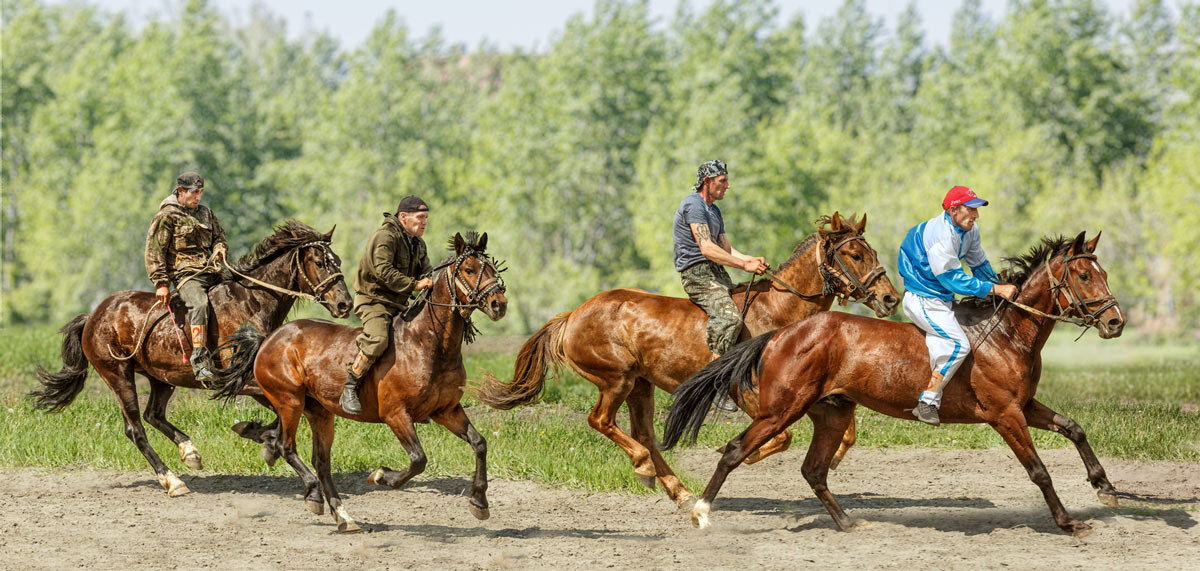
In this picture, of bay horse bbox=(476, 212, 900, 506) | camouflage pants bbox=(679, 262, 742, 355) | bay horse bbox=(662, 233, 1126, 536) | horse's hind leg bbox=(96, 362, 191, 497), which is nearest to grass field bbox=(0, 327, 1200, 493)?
horse's hind leg bbox=(96, 362, 191, 497)

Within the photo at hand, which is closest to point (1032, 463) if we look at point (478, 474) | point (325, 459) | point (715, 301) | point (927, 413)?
point (927, 413)

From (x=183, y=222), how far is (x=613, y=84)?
44185 millimetres

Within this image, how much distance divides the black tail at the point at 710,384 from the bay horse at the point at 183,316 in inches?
126

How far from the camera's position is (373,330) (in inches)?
349

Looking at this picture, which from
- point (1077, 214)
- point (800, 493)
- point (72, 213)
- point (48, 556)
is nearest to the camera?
point (48, 556)

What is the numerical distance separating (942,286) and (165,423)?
757cm

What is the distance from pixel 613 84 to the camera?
54219 millimetres

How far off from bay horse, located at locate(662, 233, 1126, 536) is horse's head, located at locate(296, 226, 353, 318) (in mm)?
3505

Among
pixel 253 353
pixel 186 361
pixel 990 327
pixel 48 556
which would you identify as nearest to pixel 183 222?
pixel 186 361

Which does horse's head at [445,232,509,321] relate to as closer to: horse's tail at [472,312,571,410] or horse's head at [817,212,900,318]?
horse's tail at [472,312,571,410]

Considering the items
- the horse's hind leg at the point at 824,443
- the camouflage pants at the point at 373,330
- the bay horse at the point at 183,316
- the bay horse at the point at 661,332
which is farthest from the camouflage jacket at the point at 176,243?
the horse's hind leg at the point at 824,443

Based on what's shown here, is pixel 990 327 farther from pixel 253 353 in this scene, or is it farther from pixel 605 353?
pixel 253 353

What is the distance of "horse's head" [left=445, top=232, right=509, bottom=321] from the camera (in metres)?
8.34

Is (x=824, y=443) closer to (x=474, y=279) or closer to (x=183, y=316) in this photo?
(x=474, y=279)
